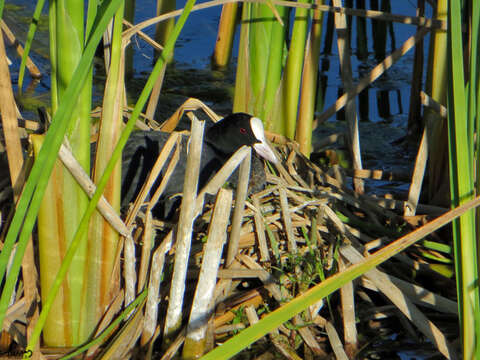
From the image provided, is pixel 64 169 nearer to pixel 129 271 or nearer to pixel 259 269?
pixel 129 271

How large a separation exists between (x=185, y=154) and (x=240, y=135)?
288mm

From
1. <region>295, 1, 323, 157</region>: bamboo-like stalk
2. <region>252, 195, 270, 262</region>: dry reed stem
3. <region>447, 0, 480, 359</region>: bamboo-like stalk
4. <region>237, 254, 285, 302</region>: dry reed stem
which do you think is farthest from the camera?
<region>295, 1, 323, 157</region>: bamboo-like stalk

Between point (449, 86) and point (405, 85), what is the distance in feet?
12.2

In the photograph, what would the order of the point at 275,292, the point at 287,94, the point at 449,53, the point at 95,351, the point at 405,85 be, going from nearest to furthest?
the point at 449,53 → the point at 95,351 → the point at 275,292 → the point at 287,94 → the point at 405,85

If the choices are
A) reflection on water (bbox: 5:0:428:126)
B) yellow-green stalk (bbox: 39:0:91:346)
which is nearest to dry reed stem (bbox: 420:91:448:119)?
yellow-green stalk (bbox: 39:0:91:346)

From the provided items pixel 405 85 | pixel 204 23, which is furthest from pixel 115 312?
pixel 204 23

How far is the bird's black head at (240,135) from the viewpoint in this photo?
2.97m

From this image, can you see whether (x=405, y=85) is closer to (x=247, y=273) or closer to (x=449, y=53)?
(x=247, y=273)

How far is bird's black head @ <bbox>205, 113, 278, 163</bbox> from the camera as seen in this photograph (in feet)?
9.75

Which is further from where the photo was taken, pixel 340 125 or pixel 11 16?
pixel 11 16

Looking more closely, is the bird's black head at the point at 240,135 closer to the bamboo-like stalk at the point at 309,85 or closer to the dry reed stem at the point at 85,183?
the bamboo-like stalk at the point at 309,85

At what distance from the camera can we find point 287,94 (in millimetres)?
2975

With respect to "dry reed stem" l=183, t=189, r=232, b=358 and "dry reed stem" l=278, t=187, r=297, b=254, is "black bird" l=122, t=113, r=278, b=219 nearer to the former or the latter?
"dry reed stem" l=278, t=187, r=297, b=254

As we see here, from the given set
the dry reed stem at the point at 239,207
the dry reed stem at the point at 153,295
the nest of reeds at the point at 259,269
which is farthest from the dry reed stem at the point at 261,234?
the dry reed stem at the point at 153,295
